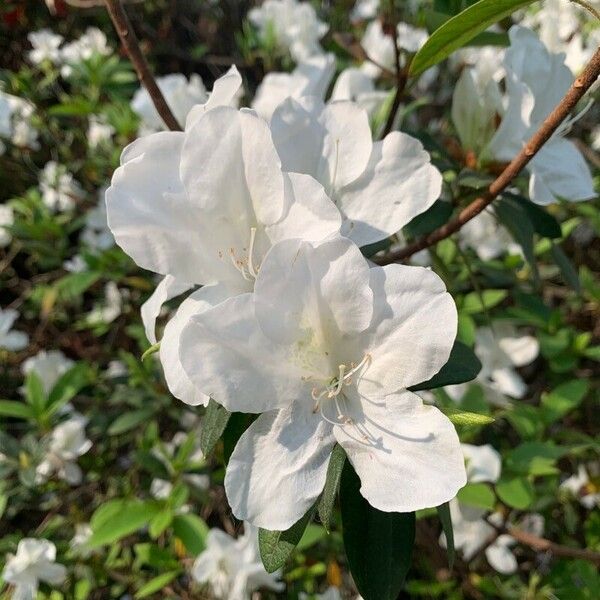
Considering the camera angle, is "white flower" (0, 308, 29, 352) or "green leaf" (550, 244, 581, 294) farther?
"white flower" (0, 308, 29, 352)

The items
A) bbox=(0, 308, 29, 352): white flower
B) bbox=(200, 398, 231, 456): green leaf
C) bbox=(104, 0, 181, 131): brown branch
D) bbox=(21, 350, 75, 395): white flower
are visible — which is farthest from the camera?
bbox=(0, 308, 29, 352): white flower

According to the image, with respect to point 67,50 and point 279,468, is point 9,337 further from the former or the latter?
point 279,468

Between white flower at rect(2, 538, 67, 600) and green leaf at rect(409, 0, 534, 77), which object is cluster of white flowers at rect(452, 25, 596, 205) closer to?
green leaf at rect(409, 0, 534, 77)

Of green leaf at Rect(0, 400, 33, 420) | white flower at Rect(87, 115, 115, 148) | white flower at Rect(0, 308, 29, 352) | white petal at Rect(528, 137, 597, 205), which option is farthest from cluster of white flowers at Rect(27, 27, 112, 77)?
white petal at Rect(528, 137, 597, 205)

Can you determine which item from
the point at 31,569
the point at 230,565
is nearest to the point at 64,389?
the point at 31,569

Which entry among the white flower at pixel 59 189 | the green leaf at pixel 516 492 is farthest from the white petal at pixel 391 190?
the white flower at pixel 59 189

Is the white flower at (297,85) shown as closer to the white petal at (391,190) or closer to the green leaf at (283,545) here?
the white petal at (391,190)
